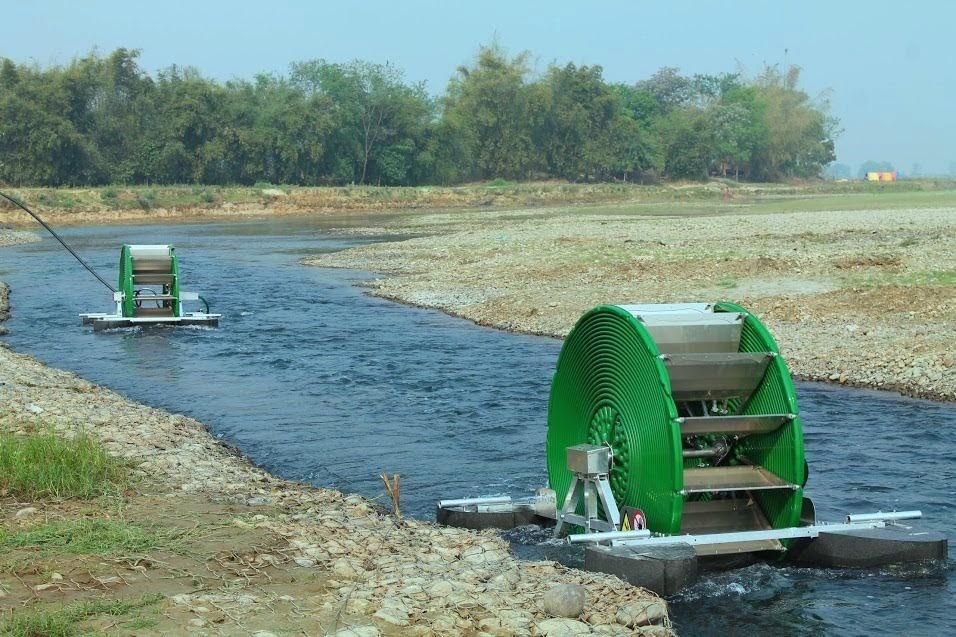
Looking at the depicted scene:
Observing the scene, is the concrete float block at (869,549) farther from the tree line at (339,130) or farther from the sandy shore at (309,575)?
the tree line at (339,130)

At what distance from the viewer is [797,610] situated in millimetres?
9117

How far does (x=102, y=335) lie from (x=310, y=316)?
5007 millimetres

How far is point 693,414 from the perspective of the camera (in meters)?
10.6

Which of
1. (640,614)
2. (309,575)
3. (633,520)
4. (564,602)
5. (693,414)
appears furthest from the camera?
(693,414)

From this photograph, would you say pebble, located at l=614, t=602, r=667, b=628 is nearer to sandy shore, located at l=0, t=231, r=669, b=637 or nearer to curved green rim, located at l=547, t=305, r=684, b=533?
sandy shore, located at l=0, t=231, r=669, b=637

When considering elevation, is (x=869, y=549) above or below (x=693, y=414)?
below

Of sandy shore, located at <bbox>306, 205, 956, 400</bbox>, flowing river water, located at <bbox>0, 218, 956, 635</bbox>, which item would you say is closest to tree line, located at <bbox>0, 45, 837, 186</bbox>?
sandy shore, located at <bbox>306, 205, 956, 400</bbox>

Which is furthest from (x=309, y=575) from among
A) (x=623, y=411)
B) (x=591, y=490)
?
(x=623, y=411)

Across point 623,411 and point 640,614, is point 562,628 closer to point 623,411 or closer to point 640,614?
point 640,614

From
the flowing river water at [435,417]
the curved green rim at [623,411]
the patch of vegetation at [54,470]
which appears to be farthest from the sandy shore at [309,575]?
the flowing river water at [435,417]

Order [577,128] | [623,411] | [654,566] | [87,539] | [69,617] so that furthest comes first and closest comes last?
[577,128] < [623,411] < [87,539] < [654,566] < [69,617]

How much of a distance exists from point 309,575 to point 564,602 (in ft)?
6.07

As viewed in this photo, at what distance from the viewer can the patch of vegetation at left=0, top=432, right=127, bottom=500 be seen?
10.4 meters

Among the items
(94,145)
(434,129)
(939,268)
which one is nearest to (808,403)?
(939,268)
